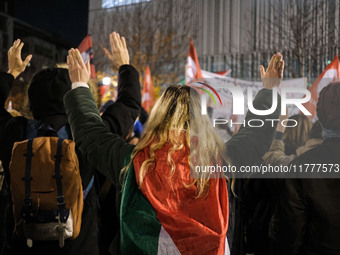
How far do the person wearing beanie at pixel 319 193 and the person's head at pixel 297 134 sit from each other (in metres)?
1.06

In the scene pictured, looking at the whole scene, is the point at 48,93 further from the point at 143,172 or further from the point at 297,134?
the point at 297,134

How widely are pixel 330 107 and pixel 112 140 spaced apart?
3.73ft

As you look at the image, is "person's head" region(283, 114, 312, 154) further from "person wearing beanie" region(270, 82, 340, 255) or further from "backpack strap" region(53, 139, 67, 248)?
"backpack strap" region(53, 139, 67, 248)

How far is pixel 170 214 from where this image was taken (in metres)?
1.40

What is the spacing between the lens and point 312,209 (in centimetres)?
193

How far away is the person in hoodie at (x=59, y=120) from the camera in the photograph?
74.3 inches

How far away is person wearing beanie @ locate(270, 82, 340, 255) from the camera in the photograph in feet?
6.01

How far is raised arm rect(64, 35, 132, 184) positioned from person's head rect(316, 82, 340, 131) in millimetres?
1048

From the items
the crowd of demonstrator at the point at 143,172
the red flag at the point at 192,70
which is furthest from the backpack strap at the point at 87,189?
the red flag at the point at 192,70

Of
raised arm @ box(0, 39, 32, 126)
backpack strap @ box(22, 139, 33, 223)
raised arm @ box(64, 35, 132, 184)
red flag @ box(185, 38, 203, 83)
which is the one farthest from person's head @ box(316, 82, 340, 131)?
red flag @ box(185, 38, 203, 83)

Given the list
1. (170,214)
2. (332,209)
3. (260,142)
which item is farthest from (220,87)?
(332,209)

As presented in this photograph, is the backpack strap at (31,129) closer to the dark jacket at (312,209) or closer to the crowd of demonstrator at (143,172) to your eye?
the crowd of demonstrator at (143,172)

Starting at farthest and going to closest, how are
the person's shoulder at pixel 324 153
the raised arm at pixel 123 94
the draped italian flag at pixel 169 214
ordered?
the raised arm at pixel 123 94
the person's shoulder at pixel 324 153
the draped italian flag at pixel 169 214

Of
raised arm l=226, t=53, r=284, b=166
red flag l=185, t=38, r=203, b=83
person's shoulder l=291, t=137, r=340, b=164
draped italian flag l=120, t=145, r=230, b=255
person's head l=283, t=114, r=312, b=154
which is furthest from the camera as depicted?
red flag l=185, t=38, r=203, b=83
